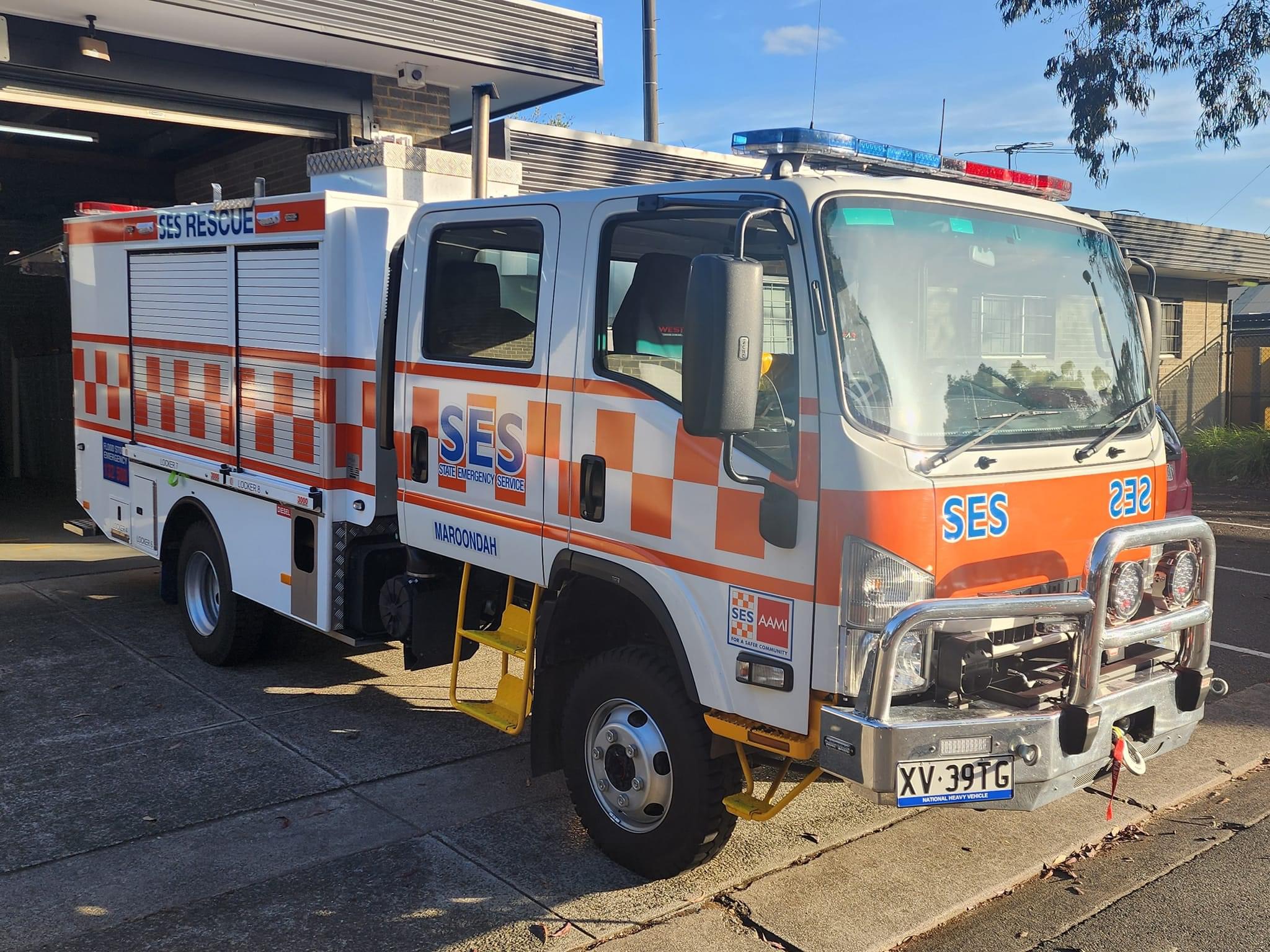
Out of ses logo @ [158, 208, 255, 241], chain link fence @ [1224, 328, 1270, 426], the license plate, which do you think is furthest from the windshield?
chain link fence @ [1224, 328, 1270, 426]

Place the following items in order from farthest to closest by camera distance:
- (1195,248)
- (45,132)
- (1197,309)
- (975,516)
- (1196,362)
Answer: (1197,309)
(1196,362)
(1195,248)
(45,132)
(975,516)

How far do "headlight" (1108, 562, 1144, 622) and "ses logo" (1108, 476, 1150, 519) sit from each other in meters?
0.25

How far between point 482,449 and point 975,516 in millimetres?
2085

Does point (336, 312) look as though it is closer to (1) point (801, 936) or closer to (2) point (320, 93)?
(1) point (801, 936)

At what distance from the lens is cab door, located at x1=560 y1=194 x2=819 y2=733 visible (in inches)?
141

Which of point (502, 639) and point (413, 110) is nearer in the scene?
point (502, 639)

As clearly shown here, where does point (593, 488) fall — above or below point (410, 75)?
below

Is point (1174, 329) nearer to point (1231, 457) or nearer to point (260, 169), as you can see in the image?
point (1231, 457)

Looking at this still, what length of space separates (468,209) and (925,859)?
327cm

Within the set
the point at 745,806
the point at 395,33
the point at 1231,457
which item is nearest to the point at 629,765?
the point at 745,806

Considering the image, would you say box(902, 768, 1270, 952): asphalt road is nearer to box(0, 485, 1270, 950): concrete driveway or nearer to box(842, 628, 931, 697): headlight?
box(0, 485, 1270, 950): concrete driveway

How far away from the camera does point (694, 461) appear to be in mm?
3855

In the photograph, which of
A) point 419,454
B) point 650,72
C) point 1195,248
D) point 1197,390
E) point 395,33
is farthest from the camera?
point 1197,390

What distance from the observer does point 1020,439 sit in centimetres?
384
